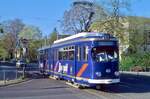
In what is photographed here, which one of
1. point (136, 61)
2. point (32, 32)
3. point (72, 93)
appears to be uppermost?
point (32, 32)

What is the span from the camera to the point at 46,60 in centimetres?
4316

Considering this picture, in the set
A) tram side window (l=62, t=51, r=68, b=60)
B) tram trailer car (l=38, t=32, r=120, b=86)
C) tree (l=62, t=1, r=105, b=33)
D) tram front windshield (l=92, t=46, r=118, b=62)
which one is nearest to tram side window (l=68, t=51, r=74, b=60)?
tram trailer car (l=38, t=32, r=120, b=86)

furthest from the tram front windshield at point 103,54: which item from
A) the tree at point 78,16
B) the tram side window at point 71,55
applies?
the tree at point 78,16

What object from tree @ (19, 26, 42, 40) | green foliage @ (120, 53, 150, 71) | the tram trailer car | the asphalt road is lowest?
the asphalt road

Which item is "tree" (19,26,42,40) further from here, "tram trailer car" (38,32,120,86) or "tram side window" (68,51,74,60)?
"tram trailer car" (38,32,120,86)

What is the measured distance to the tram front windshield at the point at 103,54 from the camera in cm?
2475

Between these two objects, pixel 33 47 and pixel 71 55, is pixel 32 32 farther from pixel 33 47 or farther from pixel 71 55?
pixel 71 55

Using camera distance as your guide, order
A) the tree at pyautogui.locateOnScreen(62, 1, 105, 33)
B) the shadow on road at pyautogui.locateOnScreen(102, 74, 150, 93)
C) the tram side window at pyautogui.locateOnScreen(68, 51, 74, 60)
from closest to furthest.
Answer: the shadow on road at pyautogui.locateOnScreen(102, 74, 150, 93) < the tram side window at pyautogui.locateOnScreen(68, 51, 74, 60) < the tree at pyautogui.locateOnScreen(62, 1, 105, 33)

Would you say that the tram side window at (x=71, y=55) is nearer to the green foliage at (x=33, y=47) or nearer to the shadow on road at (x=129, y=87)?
the shadow on road at (x=129, y=87)

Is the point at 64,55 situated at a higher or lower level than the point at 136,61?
lower

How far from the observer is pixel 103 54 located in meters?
24.9

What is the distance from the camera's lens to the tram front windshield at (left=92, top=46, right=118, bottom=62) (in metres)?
24.8

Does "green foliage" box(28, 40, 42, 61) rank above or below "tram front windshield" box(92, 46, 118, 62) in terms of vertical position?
above

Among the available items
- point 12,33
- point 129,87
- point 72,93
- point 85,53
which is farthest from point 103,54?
point 12,33
